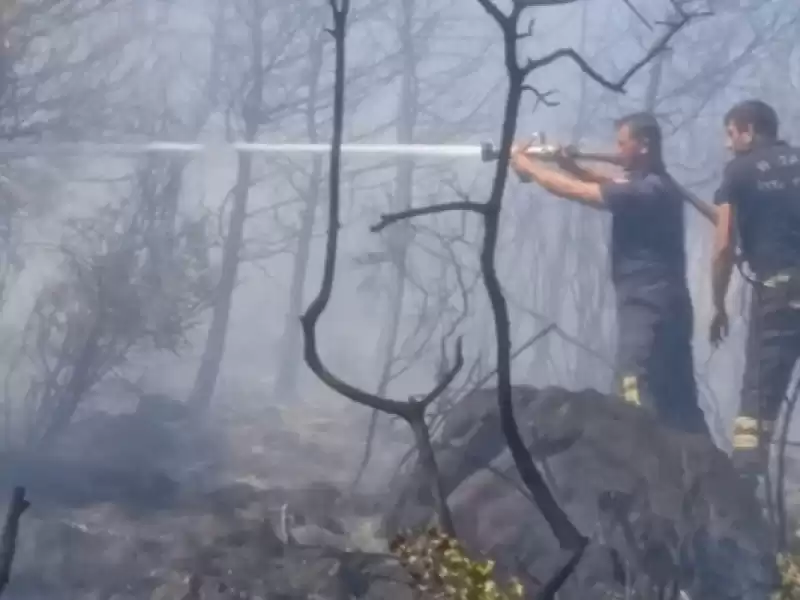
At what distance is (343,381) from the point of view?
1399mm

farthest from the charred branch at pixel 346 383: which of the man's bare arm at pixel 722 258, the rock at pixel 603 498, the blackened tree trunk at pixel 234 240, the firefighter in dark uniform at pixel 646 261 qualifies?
the man's bare arm at pixel 722 258

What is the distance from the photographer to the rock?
135cm

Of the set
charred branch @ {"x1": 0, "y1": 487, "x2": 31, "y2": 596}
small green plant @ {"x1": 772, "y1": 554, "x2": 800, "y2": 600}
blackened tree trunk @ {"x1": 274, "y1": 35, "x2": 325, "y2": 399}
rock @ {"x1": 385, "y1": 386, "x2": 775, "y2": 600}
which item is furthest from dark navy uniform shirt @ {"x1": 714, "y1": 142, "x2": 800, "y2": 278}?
charred branch @ {"x1": 0, "y1": 487, "x2": 31, "y2": 596}

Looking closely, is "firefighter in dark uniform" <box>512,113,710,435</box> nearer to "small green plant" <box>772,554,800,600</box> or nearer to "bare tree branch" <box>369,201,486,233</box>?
"bare tree branch" <box>369,201,486,233</box>

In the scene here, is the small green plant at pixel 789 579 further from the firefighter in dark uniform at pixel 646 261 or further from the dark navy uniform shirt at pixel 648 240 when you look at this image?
the dark navy uniform shirt at pixel 648 240

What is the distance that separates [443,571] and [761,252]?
0.67 metres

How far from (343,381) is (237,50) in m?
0.53

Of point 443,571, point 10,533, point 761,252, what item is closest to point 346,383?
point 443,571

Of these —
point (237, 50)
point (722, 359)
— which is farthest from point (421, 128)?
point (722, 359)

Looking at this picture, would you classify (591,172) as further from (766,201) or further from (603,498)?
(603,498)

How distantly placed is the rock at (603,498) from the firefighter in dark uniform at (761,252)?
0.10 metres

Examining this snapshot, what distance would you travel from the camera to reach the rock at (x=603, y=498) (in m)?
1.35

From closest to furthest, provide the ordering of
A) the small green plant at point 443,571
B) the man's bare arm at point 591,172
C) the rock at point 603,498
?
the small green plant at point 443,571 → the rock at point 603,498 → the man's bare arm at point 591,172

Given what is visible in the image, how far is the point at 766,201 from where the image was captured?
1445 mm
